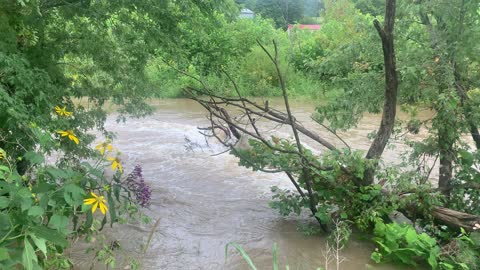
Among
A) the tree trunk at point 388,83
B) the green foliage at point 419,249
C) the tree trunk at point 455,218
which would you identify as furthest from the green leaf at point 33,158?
the tree trunk at point 455,218

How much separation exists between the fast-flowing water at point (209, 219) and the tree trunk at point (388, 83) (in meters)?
1.16

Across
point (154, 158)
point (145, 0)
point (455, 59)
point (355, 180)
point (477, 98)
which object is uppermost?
point (145, 0)

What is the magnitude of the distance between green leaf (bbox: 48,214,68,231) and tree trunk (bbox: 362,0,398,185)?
3.73 metres

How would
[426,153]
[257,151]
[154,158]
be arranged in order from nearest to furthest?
[257,151] → [426,153] → [154,158]

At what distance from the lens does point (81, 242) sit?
17.7 ft

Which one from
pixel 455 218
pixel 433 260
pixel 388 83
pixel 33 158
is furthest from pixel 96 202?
pixel 455 218

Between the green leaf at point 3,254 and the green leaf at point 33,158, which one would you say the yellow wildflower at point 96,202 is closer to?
the green leaf at point 33,158

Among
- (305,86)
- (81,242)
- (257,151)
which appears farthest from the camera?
(305,86)

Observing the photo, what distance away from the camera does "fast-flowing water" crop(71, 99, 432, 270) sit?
5.34 meters

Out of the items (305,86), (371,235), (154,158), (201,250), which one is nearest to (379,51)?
(371,235)

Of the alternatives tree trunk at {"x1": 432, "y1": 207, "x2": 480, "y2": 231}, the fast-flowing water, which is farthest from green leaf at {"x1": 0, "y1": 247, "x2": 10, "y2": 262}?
tree trunk at {"x1": 432, "y1": 207, "x2": 480, "y2": 231}

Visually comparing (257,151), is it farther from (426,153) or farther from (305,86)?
(305,86)

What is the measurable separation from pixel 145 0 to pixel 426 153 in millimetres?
4070

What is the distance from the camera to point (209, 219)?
22.1ft
